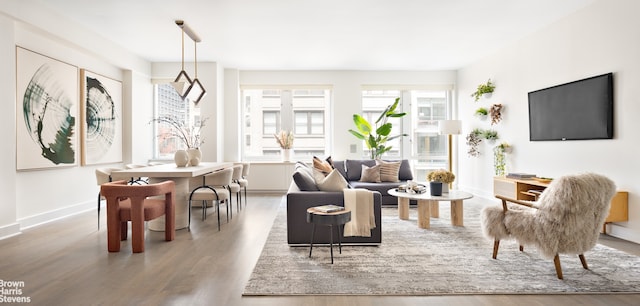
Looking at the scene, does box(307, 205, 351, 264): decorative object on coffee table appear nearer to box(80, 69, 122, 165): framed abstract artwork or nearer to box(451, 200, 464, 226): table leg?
box(451, 200, 464, 226): table leg

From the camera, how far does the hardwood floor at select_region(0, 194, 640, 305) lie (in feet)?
7.90

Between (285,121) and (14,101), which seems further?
(285,121)

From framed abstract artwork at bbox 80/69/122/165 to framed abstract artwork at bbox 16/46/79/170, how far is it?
17 centimetres

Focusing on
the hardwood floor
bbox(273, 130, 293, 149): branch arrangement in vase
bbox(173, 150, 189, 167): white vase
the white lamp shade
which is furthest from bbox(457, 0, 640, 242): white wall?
bbox(173, 150, 189, 167): white vase

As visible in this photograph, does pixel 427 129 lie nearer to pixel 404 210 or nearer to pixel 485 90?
pixel 485 90

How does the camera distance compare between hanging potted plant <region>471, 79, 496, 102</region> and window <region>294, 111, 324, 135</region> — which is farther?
window <region>294, 111, 324, 135</region>

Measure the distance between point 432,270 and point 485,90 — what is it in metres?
4.76

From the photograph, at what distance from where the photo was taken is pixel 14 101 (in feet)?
13.9

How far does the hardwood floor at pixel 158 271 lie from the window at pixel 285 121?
3.89 meters

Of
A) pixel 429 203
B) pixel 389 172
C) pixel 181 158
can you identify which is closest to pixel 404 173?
pixel 389 172

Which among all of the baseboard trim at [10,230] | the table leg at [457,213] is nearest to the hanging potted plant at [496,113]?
the table leg at [457,213]

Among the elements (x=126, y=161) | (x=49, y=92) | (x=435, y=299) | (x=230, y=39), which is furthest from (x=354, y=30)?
(x=126, y=161)

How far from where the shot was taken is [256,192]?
784cm

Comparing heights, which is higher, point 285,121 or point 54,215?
point 285,121
